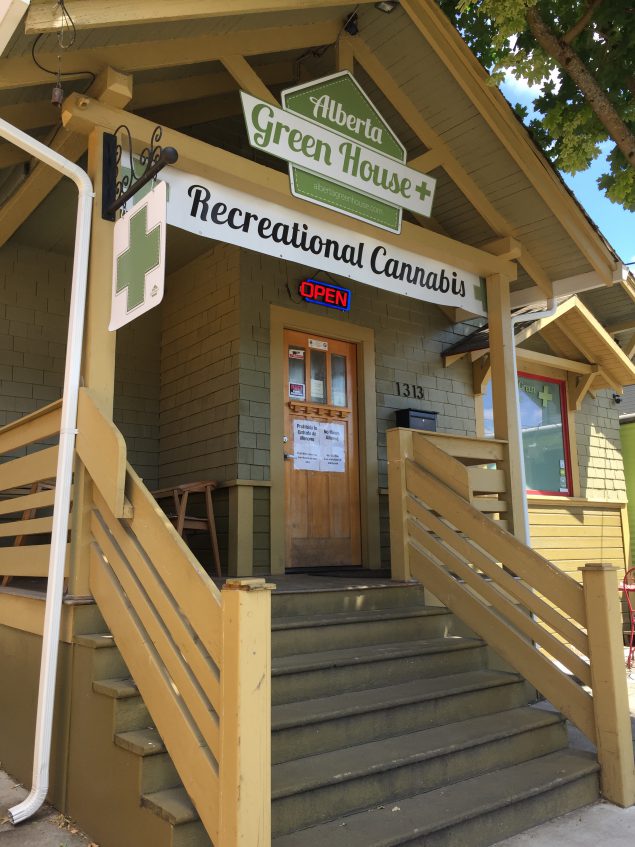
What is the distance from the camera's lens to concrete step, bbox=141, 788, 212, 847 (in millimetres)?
2643

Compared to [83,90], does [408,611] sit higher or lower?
lower

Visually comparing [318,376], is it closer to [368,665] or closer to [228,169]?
[228,169]

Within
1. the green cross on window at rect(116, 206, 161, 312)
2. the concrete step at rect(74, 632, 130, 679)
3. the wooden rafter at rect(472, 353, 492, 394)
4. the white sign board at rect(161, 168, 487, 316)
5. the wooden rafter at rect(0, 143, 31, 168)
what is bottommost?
the concrete step at rect(74, 632, 130, 679)

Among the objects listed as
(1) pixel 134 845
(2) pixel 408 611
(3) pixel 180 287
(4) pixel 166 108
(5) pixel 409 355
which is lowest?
(1) pixel 134 845

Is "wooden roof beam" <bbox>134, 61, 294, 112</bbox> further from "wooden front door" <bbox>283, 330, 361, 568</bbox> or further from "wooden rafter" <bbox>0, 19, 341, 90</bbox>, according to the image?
"wooden front door" <bbox>283, 330, 361, 568</bbox>

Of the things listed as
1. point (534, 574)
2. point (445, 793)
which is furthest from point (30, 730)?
point (534, 574)

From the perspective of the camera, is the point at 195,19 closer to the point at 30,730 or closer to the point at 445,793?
the point at 30,730

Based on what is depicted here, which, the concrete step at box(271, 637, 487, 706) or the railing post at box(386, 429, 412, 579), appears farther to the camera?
the railing post at box(386, 429, 412, 579)

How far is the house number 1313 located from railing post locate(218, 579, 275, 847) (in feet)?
16.5

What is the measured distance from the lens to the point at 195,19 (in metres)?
4.00

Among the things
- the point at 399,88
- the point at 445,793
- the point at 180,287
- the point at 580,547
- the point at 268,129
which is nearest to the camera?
the point at 445,793

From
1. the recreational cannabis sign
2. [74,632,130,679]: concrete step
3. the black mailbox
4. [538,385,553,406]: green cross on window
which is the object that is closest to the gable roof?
[538,385,553,406]: green cross on window

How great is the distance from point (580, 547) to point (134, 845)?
24.2 ft

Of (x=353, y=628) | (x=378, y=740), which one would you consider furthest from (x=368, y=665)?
(x=378, y=740)
